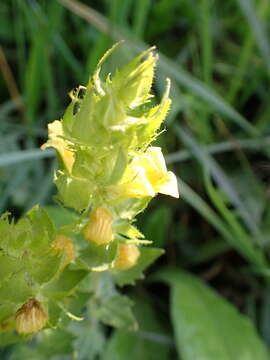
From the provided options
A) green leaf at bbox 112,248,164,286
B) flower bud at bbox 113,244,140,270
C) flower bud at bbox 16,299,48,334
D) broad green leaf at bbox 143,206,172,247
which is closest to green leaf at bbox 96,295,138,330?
green leaf at bbox 112,248,164,286

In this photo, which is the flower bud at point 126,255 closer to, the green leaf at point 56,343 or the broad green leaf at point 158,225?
the green leaf at point 56,343

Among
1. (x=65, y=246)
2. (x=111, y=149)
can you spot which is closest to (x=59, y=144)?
(x=111, y=149)

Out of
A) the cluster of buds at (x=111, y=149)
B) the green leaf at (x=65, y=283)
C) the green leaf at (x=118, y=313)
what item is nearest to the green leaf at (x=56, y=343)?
the green leaf at (x=118, y=313)

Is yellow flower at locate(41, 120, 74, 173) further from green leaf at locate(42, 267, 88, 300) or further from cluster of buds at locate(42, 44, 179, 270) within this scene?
green leaf at locate(42, 267, 88, 300)

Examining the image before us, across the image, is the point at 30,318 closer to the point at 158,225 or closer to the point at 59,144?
the point at 59,144

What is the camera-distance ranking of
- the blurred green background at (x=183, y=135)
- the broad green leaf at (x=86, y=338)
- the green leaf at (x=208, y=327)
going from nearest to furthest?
the broad green leaf at (x=86, y=338) → the green leaf at (x=208, y=327) → the blurred green background at (x=183, y=135)

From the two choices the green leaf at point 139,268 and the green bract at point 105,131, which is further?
the green leaf at point 139,268

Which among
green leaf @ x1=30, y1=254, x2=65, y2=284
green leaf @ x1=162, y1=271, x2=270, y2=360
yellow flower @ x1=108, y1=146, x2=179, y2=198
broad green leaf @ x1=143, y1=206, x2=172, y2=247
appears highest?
yellow flower @ x1=108, y1=146, x2=179, y2=198

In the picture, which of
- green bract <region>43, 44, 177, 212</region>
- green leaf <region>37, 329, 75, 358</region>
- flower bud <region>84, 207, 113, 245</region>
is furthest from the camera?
green leaf <region>37, 329, 75, 358</region>
